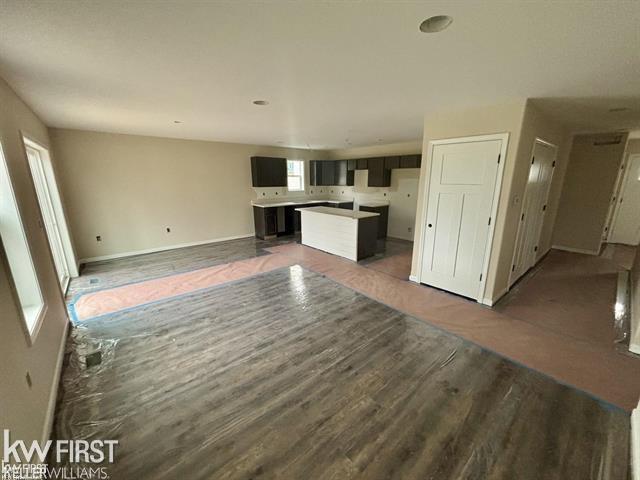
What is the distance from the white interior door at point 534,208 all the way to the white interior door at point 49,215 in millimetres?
6408

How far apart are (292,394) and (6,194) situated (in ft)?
8.77

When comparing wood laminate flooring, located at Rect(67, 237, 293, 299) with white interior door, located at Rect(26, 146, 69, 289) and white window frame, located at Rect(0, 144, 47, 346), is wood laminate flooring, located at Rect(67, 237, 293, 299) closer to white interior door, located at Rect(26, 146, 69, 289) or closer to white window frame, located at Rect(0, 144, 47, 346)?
white interior door, located at Rect(26, 146, 69, 289)

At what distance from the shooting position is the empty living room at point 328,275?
138 cm

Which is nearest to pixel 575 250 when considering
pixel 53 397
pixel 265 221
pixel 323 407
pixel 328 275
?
pixel 328 275

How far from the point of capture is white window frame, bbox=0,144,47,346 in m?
1.88

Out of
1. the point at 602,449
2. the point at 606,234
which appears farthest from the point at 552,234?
the point at 602,449

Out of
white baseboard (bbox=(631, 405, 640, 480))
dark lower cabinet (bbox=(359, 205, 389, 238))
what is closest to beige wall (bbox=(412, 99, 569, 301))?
white baseboard (bbox=(631, 405, 640, 480))

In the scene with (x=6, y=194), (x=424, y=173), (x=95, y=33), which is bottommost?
(x=6, y=194)

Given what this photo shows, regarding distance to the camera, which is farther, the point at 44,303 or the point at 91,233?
the point at 91,233

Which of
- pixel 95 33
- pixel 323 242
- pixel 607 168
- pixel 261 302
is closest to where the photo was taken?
pixel 95 33

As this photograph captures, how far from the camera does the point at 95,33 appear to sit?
4.71 ft

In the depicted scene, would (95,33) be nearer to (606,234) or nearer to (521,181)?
(521,181)

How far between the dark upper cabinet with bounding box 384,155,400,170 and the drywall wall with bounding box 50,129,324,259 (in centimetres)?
341

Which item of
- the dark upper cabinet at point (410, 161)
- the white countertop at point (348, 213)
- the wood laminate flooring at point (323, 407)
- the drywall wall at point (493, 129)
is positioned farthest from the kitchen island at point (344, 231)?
the wood laminate flooring at point (323, 407)
